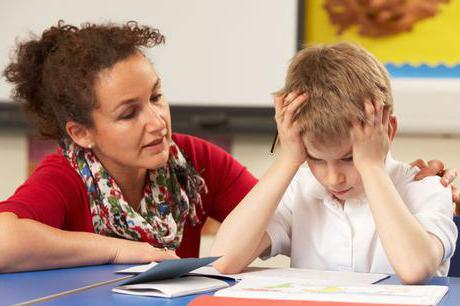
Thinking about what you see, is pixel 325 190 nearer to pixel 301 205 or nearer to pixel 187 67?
pixel 301 205

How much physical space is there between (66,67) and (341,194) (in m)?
0.74

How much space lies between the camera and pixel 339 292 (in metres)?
1.41

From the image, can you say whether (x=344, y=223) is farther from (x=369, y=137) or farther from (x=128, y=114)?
(x=128, y=114)

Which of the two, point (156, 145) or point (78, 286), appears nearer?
point (78, 286)

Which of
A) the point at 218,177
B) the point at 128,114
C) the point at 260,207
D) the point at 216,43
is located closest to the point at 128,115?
the point at 128,114

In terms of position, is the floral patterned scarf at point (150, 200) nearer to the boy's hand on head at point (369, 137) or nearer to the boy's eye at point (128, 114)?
the boy's eye at point (128, 114)

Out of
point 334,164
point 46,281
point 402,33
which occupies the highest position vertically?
point 402,33

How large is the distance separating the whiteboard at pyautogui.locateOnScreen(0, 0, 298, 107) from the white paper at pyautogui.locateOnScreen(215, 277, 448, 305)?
6.32 ft

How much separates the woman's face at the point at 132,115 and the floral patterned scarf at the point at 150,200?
0.08 m

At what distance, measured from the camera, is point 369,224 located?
179cm

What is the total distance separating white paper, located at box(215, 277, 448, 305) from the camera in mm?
1341

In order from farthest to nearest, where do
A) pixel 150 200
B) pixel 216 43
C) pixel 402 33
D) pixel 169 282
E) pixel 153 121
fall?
pixel 216 43, pixel 402 33, pixel 150 200, pixel 153 121, pixel 169 282

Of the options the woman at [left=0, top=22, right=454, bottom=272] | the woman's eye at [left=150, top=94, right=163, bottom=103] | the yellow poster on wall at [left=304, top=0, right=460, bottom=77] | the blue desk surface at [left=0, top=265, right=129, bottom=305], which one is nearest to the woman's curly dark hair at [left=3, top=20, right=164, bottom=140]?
the woman at [left=0, top=22, right=454, bottom=272]

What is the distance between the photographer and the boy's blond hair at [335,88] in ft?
5.37
